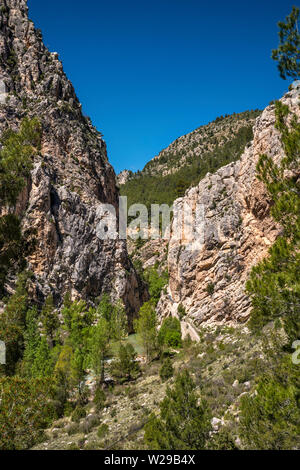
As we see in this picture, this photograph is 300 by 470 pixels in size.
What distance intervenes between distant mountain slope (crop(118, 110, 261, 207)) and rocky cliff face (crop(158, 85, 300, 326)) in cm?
3374

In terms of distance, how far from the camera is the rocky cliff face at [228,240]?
99.6 ft

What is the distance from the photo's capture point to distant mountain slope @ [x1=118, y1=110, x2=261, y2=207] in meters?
92.9

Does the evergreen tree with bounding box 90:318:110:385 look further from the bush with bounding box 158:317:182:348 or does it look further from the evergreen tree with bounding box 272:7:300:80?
the evergreen tree with bounding box 272:7:300:80

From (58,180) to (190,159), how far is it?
7723cm

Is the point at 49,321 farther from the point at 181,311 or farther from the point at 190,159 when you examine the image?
the point at 190,159

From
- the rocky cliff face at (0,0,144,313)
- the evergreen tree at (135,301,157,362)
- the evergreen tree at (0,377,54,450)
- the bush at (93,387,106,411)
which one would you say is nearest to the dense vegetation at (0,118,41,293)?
the evergreen tree at (0,377,54,450)

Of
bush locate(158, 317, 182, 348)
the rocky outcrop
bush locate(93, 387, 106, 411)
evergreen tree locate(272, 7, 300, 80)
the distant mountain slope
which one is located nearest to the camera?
evergreen tree locate(272, 7, 300, 80)

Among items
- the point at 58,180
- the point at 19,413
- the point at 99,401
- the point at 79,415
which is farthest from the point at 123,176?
the point at 19,413

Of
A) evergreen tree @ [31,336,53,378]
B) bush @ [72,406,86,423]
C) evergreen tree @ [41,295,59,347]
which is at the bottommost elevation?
bush @ [72,406,86,423]

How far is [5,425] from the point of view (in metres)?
8.20

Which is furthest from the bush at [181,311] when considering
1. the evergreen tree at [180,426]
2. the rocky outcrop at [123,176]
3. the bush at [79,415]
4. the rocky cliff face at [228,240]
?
the rocky outcrop at [123,176]

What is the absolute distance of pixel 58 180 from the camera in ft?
185

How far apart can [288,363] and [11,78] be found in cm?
7413

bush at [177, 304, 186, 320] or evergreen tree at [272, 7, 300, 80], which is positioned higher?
evergreen tree at [272, 7, 300, 80]
